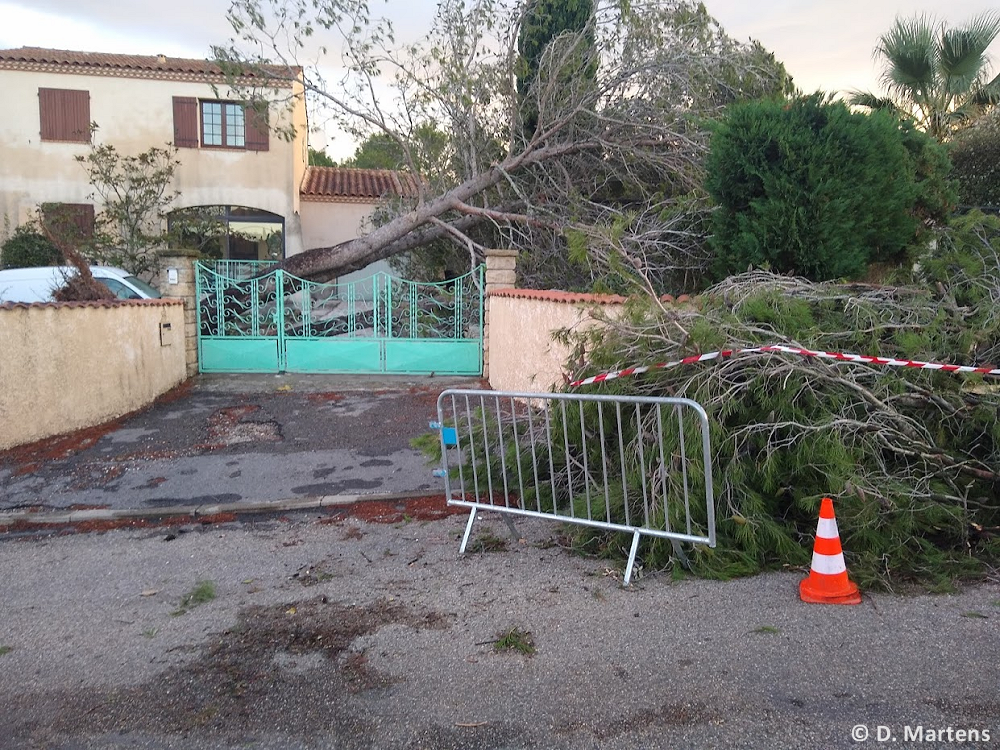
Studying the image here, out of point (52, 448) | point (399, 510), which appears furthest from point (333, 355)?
point (399, 510)

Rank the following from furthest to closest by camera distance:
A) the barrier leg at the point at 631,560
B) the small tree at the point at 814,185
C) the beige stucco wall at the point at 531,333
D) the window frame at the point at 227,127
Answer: the window frame at the point at 227,127 < the beige stucco wall at the point at 531,333 < the small tree at the point at 814,185 < the barrier leg at the point at 631,560

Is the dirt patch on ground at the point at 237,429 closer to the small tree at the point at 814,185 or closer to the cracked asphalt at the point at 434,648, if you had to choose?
the cracked asphalt at the point at 434,648

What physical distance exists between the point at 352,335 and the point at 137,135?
36.2 feet

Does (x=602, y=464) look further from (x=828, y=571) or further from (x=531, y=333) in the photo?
(x=531, y=333)

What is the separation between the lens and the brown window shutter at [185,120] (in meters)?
19.7

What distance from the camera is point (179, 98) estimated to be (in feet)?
64.5

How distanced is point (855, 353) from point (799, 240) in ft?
8.92

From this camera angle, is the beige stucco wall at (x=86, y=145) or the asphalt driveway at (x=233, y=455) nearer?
the asphalt driveway at (x=233, y=455)

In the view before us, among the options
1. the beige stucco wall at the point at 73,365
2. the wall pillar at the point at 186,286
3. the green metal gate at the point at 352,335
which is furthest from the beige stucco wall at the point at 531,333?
the beige stucco wall at the point at 73,365

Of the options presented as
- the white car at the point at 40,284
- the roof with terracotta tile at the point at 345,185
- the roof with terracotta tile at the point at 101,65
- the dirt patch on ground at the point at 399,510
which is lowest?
the dirt patch on ground at the point at 399,510

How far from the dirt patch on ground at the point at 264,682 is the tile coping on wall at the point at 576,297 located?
343 cm

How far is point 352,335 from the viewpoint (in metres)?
12.7

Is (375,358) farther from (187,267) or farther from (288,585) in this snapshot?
(288,585)

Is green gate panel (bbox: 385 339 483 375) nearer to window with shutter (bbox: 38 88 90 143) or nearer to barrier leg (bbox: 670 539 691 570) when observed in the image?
barrier leg (bbox: 670 539 691 570)
